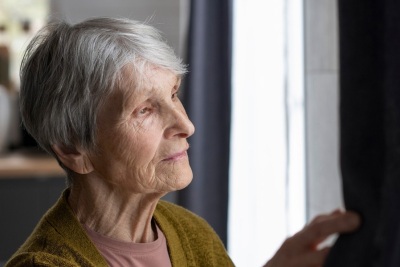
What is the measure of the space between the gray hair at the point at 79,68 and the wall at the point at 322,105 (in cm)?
105

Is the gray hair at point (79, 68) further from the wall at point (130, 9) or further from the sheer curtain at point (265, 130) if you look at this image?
the wall at point (130, 9)

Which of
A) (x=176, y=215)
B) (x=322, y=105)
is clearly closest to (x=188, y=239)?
(x=176, y=215)

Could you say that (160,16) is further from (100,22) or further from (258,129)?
(100,22)

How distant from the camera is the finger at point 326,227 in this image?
93 cm

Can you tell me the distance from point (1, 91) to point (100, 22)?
3.20m

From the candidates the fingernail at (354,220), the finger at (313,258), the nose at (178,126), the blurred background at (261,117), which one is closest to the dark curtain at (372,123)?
the fingernail at (354,220)

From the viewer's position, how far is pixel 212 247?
62.2 inches

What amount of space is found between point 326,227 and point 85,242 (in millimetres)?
519

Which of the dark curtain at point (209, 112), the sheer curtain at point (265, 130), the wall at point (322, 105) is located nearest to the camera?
the wall at point (322, 105)

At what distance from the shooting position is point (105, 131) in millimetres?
1412

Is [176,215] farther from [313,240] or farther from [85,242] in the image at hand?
[313,240]

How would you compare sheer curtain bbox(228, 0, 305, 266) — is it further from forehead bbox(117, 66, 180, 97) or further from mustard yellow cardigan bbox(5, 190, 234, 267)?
forehead bbox(117, 66, 180, 97)

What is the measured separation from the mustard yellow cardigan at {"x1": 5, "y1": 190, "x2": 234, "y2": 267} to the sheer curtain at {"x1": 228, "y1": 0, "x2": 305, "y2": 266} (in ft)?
3.28

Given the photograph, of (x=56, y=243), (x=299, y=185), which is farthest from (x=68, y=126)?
(x=299, y=185)
